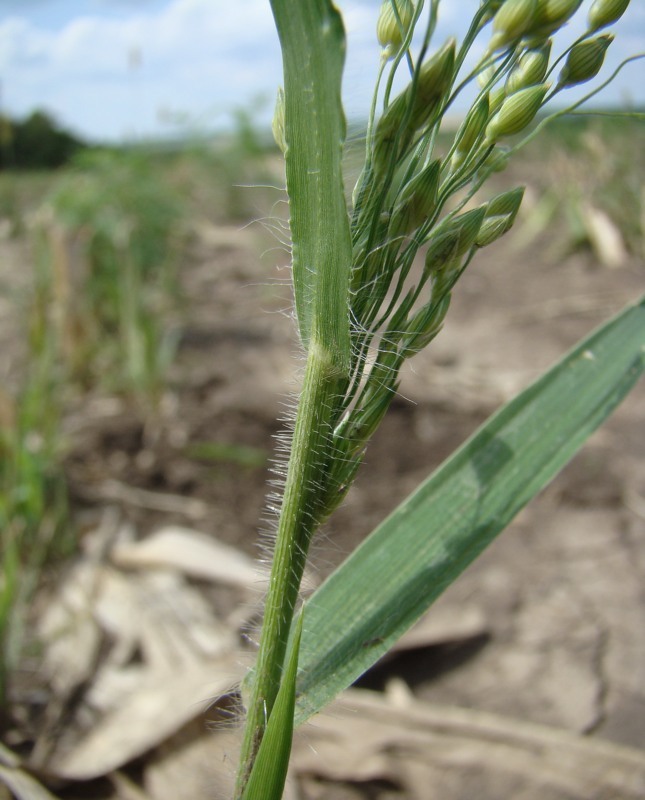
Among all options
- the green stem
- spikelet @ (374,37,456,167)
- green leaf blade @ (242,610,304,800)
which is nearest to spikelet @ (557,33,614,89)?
spikelet @ (374,37,456,167)

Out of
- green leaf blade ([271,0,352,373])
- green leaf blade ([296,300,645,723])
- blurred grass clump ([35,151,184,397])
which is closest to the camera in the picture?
green leaf blade ([271,0,352,373])

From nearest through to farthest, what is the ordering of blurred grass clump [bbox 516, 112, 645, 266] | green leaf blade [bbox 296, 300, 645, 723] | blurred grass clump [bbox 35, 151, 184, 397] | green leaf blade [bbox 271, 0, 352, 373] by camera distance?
green leaf blade [bbox 271, 0, 352, 373] → green leaf blade [bbox 296, 300, 645, 723] → blurred grass clump [bbox 35, 151, 184, 397] → blurred grass clump [bbox 516, 112, 645, 266]

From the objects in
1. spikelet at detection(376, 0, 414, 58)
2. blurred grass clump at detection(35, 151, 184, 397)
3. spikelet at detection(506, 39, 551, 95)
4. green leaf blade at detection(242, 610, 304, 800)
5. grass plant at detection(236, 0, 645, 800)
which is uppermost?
spikelet at detection(376, 0, 414, 58)

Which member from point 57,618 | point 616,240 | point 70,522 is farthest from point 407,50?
point 616,240

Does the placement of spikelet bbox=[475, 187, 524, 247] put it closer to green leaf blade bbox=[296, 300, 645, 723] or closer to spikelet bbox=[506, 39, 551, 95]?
spikelet bbox=[506, 39, 551, 95]

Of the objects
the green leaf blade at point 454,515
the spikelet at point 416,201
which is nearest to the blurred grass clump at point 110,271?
the green leaf blade at point 454,515

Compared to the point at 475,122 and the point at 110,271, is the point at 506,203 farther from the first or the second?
the point at 110,271

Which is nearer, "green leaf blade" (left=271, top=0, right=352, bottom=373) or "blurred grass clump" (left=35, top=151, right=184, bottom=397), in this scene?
"green leaf blade" (left=271, top=0, right=352, bottom=373)
